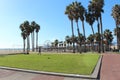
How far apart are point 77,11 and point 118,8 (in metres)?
13.1

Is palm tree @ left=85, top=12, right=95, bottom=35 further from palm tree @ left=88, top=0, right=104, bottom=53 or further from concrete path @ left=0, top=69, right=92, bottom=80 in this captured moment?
concrete path @ left=0, top=69, right=92, bottom=80

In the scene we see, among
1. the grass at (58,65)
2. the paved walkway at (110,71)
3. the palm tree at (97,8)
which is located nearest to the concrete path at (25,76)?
the grass at (58,65)

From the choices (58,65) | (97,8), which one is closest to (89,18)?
(97,8)

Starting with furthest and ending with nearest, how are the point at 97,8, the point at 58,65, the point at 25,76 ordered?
the point at 97,8
the point at 58,65
the point at 25,76

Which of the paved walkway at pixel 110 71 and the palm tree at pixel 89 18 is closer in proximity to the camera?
the paved walkway at pixel 110 71

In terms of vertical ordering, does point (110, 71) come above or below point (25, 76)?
above

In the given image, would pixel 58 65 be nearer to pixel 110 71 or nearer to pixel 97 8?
pixel 110 71

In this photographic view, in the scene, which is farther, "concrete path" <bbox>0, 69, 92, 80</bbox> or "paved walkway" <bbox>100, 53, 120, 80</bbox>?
"concrete path" <bbox>0, 69, 92, 80</bbox>

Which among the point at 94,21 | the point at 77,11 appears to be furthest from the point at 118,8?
the point at 77,11

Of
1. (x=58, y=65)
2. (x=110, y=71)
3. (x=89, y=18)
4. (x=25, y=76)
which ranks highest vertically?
(x=89, y=18)

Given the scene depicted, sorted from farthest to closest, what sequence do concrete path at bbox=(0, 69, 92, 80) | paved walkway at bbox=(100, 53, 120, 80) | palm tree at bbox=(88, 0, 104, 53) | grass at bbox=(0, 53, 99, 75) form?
palm tree at bbox=(88, 0, 104, 53), grass at bbox=(0, 53, 99, 75), concrete path at bbox=(0, 69, 92, 80), paved walkway at bbox=(100, 53, 120, 80)

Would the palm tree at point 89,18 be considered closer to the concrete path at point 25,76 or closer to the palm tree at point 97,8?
the palm tree at point 97,8

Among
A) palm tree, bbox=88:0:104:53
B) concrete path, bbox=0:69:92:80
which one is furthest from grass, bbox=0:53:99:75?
palm tree, bbox=88:0:104:53

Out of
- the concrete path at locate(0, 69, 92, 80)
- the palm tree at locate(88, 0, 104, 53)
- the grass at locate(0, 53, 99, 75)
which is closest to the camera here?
the concrete path at locate(0, 69, 92, 80)
